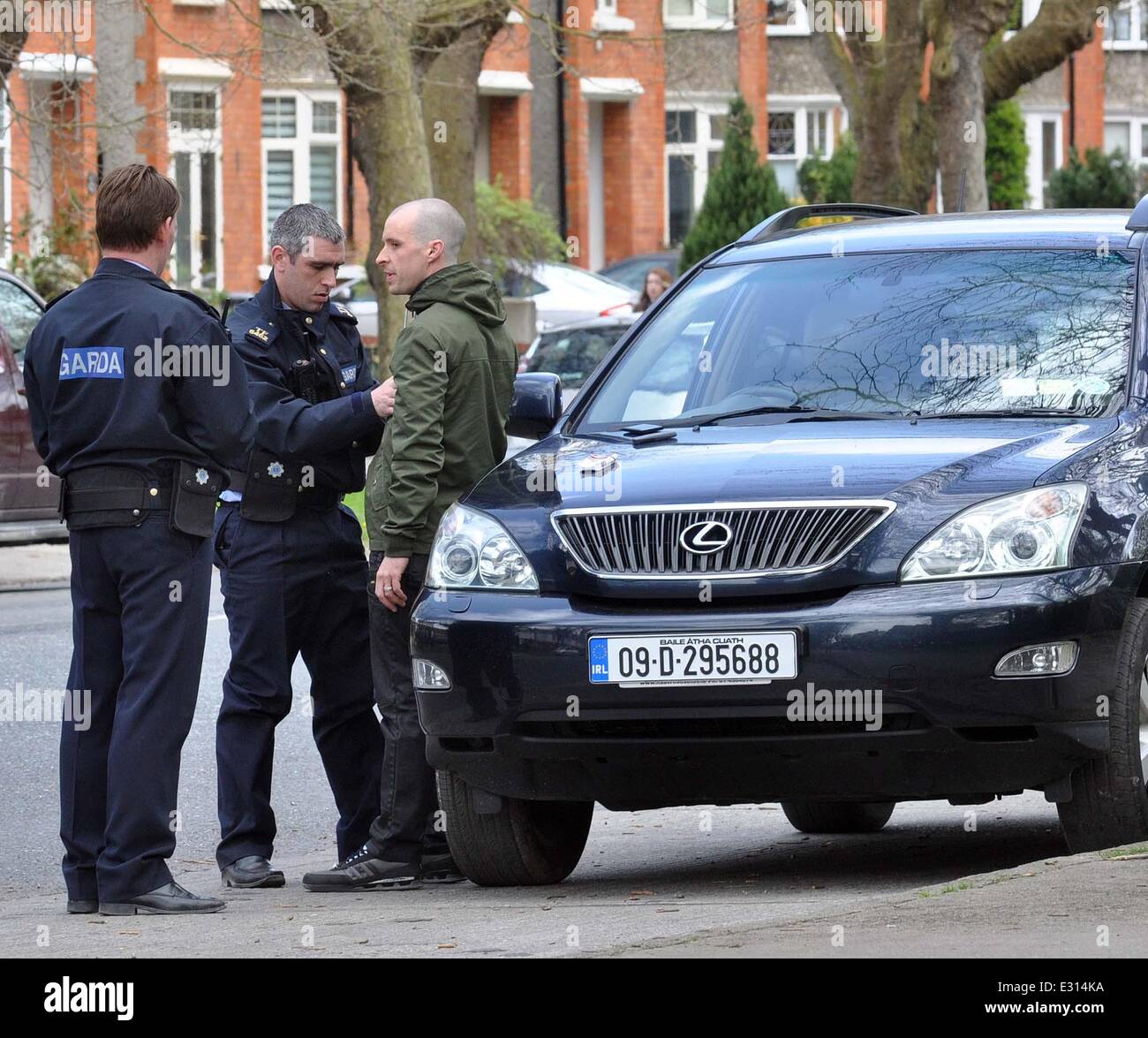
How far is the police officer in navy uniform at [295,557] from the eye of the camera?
7.47m

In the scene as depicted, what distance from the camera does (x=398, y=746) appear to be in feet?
24.1

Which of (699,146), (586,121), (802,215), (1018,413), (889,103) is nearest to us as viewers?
(1018,413)

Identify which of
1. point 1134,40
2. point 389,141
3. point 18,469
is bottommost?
point 18,469

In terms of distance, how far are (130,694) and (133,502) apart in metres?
0.51

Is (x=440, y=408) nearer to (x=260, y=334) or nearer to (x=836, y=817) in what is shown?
(x=260, y=334)

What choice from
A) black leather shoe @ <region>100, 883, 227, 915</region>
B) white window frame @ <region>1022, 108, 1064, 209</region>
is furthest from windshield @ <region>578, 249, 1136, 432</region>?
white window frame @ <region>1022, 108, 1064, 209</region>

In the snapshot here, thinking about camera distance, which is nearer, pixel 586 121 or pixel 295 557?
pixel 295 557

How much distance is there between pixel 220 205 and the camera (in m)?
43.8

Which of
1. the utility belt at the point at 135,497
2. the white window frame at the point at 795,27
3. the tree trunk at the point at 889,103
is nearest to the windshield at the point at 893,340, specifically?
the utility belt at the point at 135,497

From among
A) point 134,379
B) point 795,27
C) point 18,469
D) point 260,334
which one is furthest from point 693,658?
point 795,27

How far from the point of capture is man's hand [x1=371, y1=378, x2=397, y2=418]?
7270mm

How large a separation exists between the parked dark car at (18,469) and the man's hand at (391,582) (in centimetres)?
962
